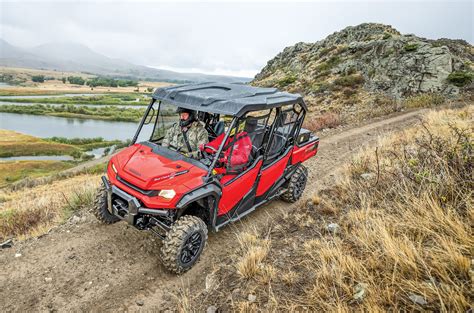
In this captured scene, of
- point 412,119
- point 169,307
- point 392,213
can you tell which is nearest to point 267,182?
point 392,213

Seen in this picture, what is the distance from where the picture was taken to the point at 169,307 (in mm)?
3668

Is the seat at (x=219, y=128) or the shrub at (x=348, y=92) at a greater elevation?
the shrub at (x=348, y=92)

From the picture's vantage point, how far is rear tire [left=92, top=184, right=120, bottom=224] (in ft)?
16.6

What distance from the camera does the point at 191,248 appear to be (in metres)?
4.27

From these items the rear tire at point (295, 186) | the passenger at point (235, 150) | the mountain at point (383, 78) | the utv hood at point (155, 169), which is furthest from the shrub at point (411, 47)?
→ the utv hood at point (155, 169)

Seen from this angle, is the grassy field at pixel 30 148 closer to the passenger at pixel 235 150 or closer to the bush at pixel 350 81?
the bush at pixel 350 81

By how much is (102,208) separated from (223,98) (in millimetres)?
2817

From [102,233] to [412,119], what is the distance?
13703 mm

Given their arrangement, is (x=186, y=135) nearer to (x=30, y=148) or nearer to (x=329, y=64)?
(x=329, y=64)

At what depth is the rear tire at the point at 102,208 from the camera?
16.6 feet

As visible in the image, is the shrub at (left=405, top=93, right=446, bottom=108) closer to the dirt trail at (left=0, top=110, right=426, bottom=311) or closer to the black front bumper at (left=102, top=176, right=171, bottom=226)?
the dirt trail at (left=0, top=110, right=426, bottom=311)

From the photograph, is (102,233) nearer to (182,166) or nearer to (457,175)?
(182,166)

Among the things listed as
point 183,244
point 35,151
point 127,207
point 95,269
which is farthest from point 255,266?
point 35,151

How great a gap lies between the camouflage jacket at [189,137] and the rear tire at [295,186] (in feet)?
7.23
